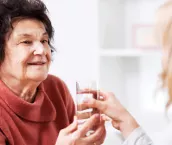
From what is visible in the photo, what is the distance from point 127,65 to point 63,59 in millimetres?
755

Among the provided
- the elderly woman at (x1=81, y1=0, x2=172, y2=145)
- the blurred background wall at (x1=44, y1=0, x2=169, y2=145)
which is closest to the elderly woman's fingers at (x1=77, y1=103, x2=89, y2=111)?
the elderly woman at (x1=81, y1=0, x2=172, y2=145)

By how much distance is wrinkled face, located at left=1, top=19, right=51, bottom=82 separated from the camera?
91cm

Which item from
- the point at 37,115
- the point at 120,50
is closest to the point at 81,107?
the point at 37,115

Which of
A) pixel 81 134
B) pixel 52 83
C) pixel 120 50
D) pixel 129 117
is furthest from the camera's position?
pixel 120 50

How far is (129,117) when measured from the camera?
942mm

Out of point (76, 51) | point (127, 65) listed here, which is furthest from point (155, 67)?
point (76, 51)

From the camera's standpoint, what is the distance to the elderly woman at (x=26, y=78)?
871 millimetres

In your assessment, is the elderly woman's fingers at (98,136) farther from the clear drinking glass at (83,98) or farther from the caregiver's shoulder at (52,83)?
the caregiver's shoulder at (52,83)

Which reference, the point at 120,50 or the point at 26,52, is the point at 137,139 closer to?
the point at 26,52

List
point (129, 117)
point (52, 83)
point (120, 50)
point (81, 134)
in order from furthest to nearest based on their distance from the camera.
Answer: point (120, 50), point (52, 83), point (129, 117), point (81, 134)

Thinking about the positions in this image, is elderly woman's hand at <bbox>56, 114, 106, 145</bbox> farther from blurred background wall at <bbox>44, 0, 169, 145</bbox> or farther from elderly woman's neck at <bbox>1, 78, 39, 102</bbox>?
blurred background wall at <bbox>44, 0, 169, 145</bbox>

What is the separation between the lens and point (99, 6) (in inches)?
78.5

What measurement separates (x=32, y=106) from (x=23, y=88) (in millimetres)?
49

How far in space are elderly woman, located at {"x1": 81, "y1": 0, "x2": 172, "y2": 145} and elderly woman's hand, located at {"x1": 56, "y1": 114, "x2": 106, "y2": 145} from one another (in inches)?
1.5
